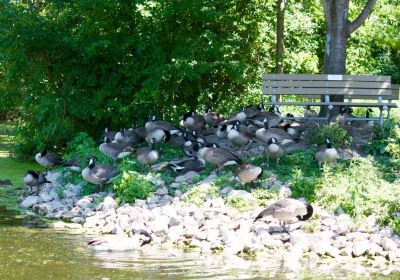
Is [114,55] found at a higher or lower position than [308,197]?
higher

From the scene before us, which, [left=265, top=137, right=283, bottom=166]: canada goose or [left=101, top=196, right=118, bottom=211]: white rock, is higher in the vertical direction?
[left=265, top=137, right=283, bottom=166]: canada goose

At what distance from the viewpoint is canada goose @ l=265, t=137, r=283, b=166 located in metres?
13.9

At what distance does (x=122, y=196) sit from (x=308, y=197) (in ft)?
11.6

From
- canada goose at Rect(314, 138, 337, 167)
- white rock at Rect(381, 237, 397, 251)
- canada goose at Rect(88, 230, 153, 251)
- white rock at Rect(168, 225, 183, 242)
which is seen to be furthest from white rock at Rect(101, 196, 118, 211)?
white rock at Rect(381, 237, 397, 251)

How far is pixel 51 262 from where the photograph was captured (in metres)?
9.88

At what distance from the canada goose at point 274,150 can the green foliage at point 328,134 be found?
4.22 feet

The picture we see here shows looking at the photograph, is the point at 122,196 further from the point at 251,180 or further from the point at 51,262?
the point at 51,262

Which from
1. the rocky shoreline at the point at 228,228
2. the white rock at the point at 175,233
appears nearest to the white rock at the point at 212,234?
the rocky shoreline at the point at 228,228

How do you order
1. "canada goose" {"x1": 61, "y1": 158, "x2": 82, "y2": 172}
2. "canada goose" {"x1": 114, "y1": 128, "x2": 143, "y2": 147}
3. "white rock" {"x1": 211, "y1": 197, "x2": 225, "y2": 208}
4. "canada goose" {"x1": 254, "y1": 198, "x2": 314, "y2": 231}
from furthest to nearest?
"canada goose" {"x1": 114, "y1": 128, "x2": 143, "y2": 147}, "canada goose" {"x1": 61, "y1": 158, "x2": 82, "y2": 172}, "white rock" {"x1": 211, "y1": 197, "x2": 225, "y2": 208}, "canada goose" {"x1": 254, "y1": 198, "x2": 314, "y2": 231}

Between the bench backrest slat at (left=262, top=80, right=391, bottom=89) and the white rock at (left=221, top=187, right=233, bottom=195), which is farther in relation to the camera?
the bench backrest slat at (left=262, top=80, right=391, bottom=89)

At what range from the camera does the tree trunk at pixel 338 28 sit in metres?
16.8

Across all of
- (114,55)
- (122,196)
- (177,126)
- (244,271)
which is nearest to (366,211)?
(244,271)

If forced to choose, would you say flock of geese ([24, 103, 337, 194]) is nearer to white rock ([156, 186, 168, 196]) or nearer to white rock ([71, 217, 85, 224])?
white rock ([156, 186, 168, 196])

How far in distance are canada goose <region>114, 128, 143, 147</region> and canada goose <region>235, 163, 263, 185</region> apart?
14.1ft
